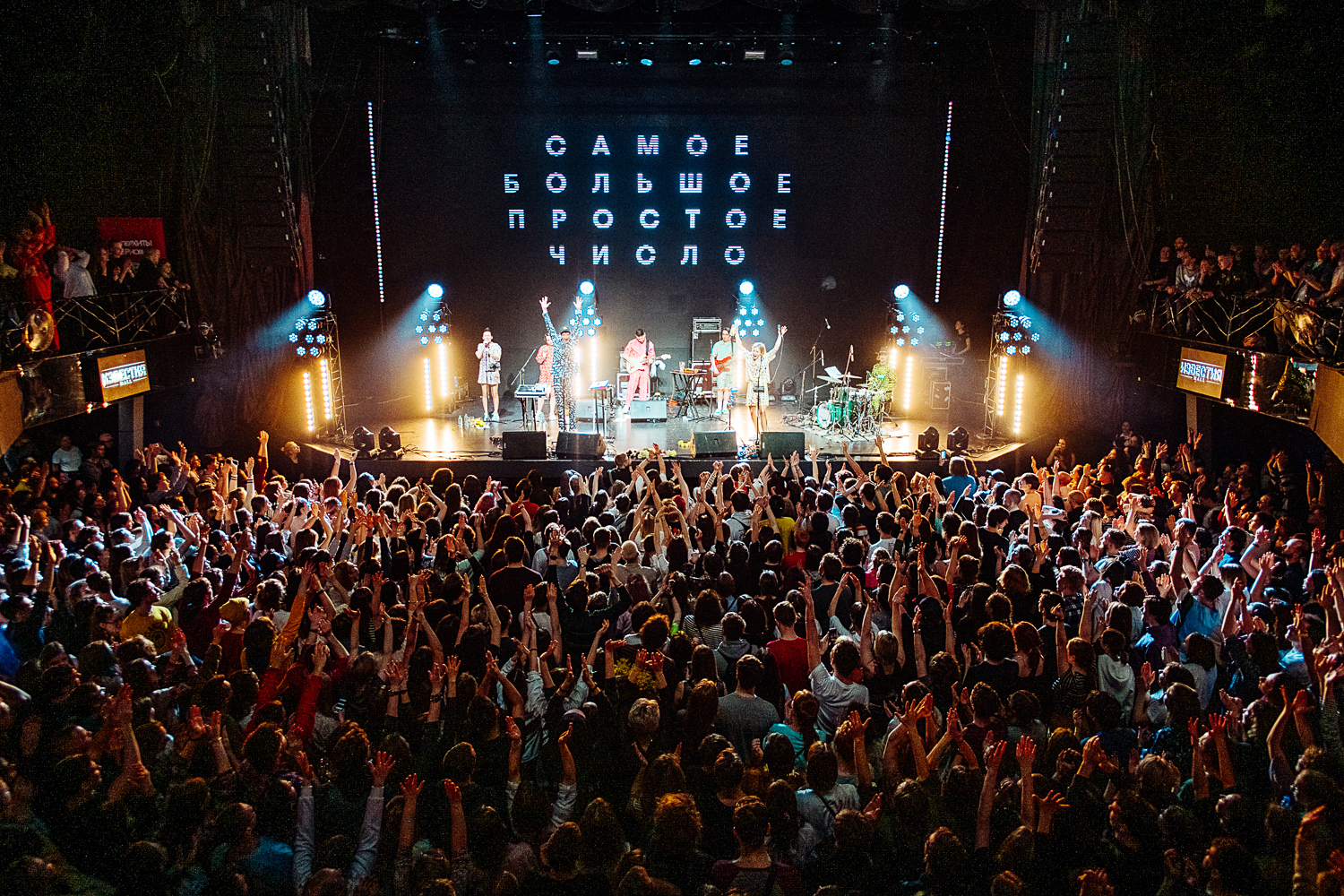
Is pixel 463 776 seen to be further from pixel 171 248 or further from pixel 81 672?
pixel 171 248

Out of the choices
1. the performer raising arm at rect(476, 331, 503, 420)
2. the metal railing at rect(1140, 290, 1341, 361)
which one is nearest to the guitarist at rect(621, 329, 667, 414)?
the performer raising arm at rect(476, 331, 503, 420)

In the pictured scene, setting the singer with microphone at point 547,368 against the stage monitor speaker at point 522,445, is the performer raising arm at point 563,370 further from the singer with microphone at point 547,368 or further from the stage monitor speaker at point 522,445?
the stage monitor speaker at point 522,445

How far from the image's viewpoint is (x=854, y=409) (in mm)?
13781

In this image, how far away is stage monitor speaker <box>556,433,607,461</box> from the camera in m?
11.8

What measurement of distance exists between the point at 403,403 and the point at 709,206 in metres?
5.77

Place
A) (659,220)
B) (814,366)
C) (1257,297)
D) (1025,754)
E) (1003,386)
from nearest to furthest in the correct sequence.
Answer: (1025,754)
(1257,297)
(1003,386)
(659,220)
(814,366)

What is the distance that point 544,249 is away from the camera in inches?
622

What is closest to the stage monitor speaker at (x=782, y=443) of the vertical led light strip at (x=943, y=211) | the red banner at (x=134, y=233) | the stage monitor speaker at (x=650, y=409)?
the stage monitor speaker at (x=650, y=409)

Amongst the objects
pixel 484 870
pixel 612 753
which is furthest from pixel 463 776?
pixel 612 753

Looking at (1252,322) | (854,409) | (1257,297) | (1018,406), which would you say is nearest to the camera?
(1257,297)

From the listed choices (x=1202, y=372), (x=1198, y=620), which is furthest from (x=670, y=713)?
(x=1202, y=372)

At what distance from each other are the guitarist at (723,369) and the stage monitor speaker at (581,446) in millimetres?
2972

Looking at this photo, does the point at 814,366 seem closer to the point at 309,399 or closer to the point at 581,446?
the point at 581,446

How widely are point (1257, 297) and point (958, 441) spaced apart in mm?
3552
